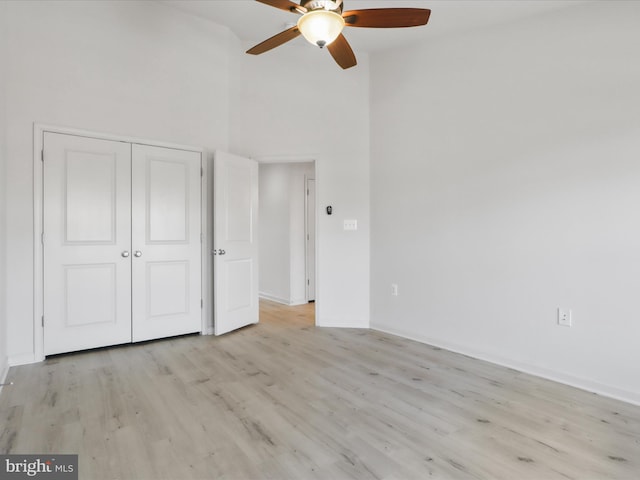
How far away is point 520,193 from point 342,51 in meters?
1.85

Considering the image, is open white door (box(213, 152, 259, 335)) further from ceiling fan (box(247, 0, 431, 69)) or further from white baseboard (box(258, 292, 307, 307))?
ceiling fan (box(247, 0, 431, 69))

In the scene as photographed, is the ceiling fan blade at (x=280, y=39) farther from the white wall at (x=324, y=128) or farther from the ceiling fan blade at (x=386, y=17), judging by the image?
the white wall at (x=324, y=128)

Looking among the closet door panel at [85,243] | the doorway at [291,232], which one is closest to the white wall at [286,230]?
the doorway at [291,232]

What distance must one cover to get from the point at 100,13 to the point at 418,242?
12.1 feet

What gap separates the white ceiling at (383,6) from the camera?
3072 mm

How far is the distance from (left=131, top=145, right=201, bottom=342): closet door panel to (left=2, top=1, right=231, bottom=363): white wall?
0.90ft

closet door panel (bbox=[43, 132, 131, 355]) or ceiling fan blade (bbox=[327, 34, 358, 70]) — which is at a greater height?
ceiling fan blade (bbox=[327, 34, 358, 70])

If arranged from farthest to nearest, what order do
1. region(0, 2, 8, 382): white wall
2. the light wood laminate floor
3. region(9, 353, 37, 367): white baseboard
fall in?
region(9, 353, 37, 367): white baseboard, region(0, 2, 8, 382): white wall, the light wood laminate floor

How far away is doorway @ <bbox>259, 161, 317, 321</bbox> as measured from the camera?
5.74 metres

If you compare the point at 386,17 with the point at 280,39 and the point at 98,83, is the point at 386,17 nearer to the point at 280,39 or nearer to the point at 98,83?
the point at 280,39

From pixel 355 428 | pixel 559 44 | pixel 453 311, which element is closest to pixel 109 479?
pixel 355 428

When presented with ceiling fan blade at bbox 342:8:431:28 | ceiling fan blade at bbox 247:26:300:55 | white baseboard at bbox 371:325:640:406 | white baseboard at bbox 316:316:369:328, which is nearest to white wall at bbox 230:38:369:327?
white baseboard at bbox 316:316:369:328

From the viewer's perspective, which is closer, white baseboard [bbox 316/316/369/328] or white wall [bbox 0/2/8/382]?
white wall [bbox 0/2/8/382]

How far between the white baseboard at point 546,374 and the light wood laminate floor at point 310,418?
0.09m
